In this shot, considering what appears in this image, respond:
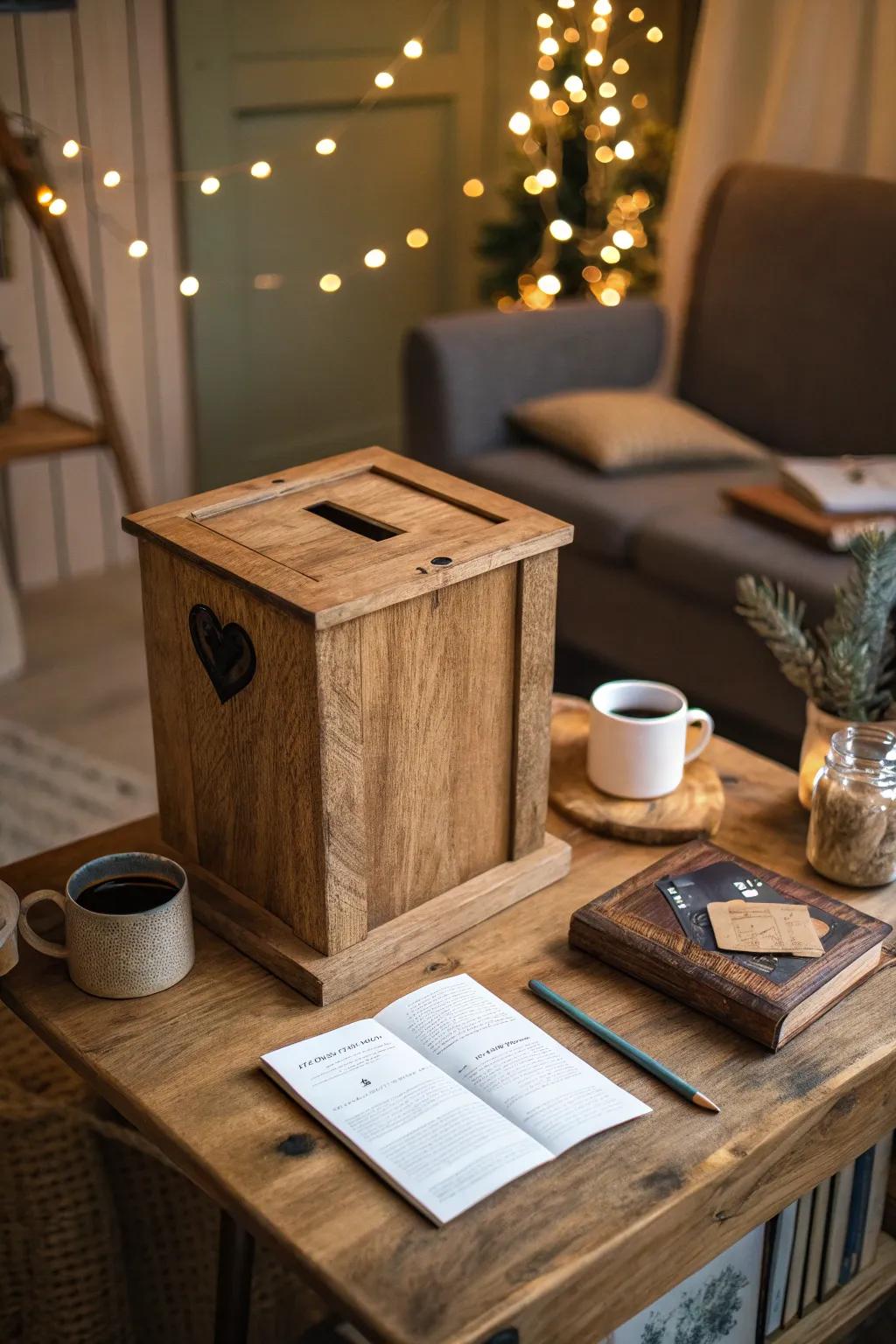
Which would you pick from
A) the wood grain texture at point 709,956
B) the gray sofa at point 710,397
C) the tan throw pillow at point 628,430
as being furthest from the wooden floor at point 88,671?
the wood grain texture at point 709,956

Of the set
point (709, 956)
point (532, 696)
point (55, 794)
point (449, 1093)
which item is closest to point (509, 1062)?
point (449, 1093)

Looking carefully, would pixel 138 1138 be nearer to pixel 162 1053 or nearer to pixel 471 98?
pixel 162 1053

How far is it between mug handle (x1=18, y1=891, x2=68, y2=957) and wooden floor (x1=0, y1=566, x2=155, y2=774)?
4.05 feet

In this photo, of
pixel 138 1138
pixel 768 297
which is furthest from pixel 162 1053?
pixel 768 297

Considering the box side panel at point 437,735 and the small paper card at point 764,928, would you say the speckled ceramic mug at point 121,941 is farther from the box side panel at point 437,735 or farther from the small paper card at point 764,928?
the small paper card at point 764,928

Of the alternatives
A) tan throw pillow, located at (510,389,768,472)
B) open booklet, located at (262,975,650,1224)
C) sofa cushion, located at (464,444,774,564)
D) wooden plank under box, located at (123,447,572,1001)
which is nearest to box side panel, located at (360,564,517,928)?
wooden plank under box, located at (123,447,572,1001)

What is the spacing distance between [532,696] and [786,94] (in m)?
2.09

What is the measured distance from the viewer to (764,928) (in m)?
1.09

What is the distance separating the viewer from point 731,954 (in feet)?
3.50

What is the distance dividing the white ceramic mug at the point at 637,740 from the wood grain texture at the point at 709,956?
0.14 m

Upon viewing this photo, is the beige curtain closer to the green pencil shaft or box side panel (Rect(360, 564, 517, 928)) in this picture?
box side panel (Rect(360, 564, 517, 928))

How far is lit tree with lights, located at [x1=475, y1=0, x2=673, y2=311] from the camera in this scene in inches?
123

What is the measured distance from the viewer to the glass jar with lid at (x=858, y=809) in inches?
46.3

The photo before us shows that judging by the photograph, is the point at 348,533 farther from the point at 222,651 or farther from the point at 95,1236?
the point at 95,1236
